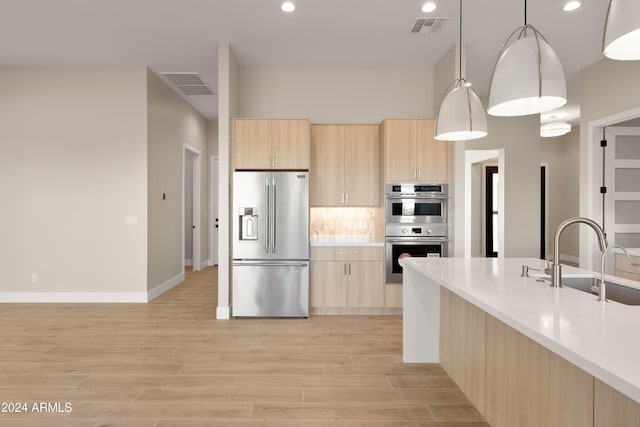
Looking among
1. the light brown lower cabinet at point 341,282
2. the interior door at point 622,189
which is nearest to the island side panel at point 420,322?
the light brown lower cabinet at point 341,282

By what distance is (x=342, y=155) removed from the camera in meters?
5.00

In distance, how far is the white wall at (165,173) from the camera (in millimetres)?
5492

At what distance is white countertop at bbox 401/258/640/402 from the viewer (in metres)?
1.01

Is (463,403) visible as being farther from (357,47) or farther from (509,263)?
(357,47)

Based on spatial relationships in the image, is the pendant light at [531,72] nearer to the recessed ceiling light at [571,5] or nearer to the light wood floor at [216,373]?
the light wood floor at [216,373]

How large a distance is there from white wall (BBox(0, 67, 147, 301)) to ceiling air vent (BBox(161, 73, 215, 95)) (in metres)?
0.51

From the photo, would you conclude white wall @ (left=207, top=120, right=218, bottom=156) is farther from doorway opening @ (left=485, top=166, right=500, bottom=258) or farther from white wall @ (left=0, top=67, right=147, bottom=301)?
doorway opening @ (left=485, top=166, right=500, bottom=258)

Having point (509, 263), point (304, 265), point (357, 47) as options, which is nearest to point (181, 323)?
point (304, 265)

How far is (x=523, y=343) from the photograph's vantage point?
1.95 metres

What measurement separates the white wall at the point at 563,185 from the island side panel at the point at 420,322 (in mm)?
6793

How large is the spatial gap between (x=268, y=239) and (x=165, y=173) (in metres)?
2.45

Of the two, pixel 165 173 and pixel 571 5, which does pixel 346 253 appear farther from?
pixel 571 5

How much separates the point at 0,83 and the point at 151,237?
2.84 m

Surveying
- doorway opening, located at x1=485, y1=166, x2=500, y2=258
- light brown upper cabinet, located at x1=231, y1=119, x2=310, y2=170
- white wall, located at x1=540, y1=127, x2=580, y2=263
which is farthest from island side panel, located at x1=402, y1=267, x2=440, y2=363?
white wall, located at x1=540, y1=127, x2=580, y2=263
